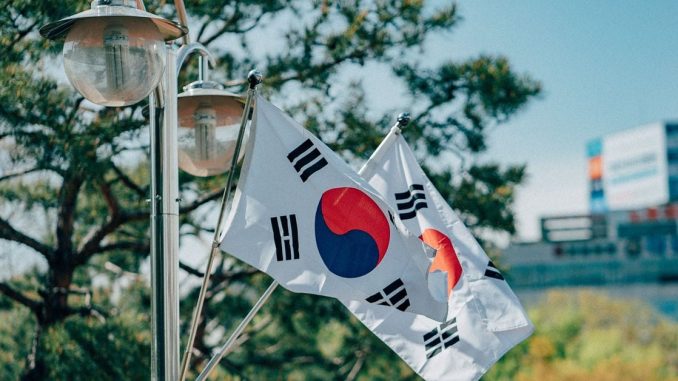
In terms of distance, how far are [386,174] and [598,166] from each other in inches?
2922

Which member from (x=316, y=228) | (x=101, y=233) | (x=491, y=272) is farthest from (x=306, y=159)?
(x=101, y=233)

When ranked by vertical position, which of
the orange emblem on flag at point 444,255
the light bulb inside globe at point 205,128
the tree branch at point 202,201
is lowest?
the orange emblem on flag at point 444,255

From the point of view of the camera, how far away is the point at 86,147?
7961 mm

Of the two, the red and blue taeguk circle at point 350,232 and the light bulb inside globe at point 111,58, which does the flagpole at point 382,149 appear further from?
the light bulb inside globe at point 111,58

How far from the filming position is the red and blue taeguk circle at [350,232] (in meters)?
4.76

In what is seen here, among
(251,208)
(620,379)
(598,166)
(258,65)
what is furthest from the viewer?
(598,166)

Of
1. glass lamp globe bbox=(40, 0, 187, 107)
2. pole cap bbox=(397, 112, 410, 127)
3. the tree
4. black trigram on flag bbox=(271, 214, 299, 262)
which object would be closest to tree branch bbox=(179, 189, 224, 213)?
the tree

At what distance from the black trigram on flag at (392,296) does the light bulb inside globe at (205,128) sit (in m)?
1.12

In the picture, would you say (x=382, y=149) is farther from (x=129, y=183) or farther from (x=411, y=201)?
(x=129, y=183)

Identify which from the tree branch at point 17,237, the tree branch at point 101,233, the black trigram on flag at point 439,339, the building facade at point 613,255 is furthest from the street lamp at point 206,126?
the building facade at point 613,255

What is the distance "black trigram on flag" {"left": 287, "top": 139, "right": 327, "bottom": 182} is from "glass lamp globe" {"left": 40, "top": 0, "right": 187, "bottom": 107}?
2.81 feet

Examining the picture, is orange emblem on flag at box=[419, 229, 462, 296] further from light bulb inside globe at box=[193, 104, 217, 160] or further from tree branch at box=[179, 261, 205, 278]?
tree branch at box=[179, 261, 205, 278]

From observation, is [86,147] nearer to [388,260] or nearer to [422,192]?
[422,192]

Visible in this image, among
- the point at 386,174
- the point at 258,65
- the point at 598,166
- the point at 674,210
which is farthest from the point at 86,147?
the point at 598,166
